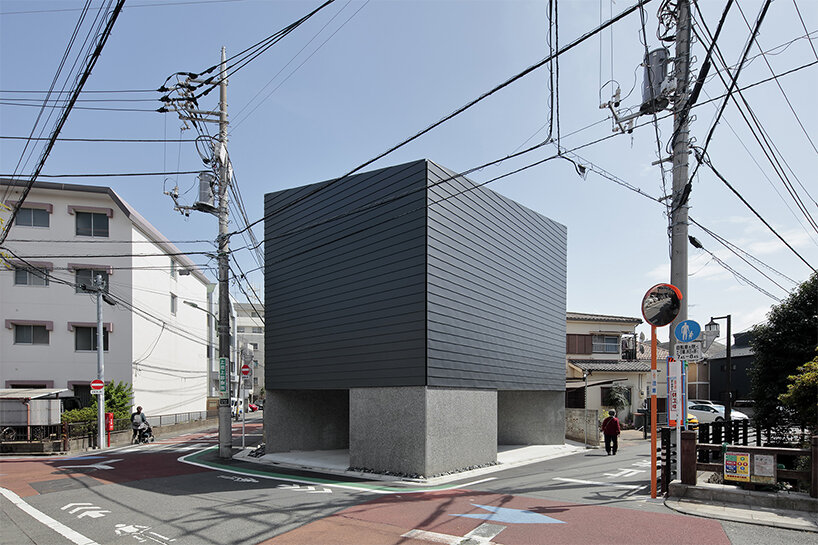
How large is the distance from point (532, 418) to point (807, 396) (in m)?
11.4

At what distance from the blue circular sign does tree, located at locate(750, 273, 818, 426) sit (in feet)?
18.3

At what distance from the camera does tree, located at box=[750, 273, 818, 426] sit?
13.8 metres

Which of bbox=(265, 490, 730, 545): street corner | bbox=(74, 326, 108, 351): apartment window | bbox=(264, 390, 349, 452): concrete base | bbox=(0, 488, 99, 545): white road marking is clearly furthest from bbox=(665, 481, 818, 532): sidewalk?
bbox=(74, 326, 108, 351): apartment window

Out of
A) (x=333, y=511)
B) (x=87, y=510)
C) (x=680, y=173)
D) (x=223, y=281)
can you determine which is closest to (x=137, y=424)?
(x=223, y=281)

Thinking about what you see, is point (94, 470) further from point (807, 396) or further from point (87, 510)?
point (807, 396)

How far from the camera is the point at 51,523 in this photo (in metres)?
8.63

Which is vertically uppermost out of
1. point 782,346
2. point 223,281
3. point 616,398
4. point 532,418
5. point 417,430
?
point 223,281

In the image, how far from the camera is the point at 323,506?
939cm

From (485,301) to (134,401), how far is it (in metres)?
21.7

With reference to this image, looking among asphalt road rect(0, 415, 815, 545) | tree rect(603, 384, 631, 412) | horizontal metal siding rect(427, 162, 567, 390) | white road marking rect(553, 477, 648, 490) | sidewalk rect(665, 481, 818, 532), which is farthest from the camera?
tree rect(603, 384, 631, 412)

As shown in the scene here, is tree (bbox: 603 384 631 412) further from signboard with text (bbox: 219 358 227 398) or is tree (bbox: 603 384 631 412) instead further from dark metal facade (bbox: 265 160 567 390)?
signboard with text (bbox: 219 358 227 398)

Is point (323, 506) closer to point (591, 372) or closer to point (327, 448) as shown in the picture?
point (327, 448)

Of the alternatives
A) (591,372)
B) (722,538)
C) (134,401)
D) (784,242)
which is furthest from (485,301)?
(134,401)

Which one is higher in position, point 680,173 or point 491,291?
point 680,173
